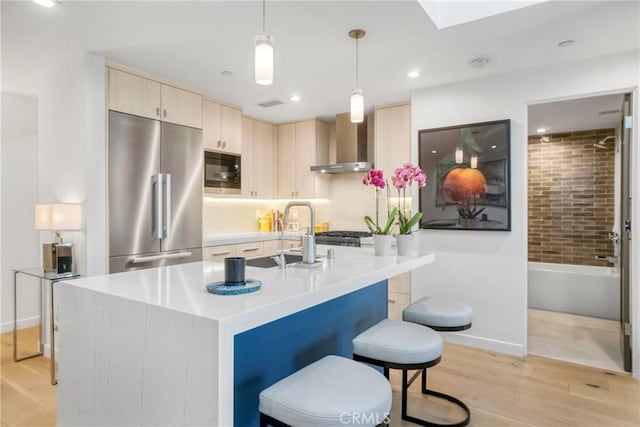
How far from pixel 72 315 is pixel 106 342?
281mm

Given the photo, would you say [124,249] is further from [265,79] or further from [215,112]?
[265,79]

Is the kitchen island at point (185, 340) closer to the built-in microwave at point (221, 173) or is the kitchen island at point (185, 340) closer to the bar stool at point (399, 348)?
the bar stool at point (399, 348)

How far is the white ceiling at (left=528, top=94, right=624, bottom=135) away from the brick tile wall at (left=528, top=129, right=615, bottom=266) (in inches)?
11.3

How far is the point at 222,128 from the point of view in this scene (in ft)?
14.0

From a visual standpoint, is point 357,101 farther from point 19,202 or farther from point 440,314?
point 19,202

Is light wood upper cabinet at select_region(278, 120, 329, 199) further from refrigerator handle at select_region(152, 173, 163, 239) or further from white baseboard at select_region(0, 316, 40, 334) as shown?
white baseboard at select_region(0, 316, 40, 334)

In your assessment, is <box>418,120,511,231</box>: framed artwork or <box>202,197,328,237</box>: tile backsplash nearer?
<box>418,120,511,231</box>: framed artwork

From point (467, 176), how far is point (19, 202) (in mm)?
4688

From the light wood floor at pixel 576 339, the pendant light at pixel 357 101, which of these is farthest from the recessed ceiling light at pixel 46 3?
the light wood floor at pixel 576 339

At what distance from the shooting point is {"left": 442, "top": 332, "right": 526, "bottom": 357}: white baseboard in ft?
10.8

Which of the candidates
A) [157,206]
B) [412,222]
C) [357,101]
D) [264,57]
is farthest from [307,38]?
[157,206]

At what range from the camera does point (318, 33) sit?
250 centimetres

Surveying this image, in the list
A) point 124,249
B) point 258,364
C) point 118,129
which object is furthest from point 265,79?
point 124,249

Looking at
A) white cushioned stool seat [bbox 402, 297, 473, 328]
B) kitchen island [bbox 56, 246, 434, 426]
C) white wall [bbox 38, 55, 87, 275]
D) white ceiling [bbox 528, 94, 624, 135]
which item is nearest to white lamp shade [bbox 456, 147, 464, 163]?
white ceiling [bbox 528, 94, 624, 135]
